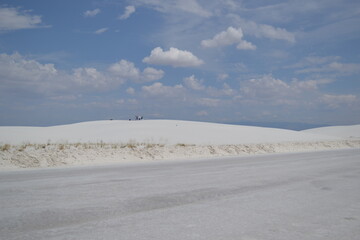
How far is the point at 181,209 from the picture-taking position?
6715 mm

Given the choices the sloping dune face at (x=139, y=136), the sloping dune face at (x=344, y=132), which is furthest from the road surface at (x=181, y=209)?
the sloping dune face at (x=344, y=132)

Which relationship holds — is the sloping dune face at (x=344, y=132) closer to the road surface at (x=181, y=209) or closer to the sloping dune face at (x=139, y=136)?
the sloping dune face at (x=139, y=136)

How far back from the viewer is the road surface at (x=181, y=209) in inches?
205

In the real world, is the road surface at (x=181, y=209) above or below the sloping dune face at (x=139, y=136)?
below

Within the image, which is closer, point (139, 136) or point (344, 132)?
point (139, 136)

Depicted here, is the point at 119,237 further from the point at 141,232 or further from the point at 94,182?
the point at 94,182

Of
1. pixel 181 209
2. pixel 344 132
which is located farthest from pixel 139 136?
pixel 344 132

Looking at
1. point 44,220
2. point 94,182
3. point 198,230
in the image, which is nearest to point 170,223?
point 198,230

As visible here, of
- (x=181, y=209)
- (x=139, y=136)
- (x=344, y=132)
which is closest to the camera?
(x=181, y=209)

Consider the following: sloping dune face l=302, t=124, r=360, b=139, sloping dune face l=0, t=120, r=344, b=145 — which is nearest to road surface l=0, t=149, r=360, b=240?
sloping dune face l=0, t=120, r=344, b=145

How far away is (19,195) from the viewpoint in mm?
8164

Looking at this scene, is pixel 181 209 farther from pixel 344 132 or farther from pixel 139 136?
pixel 344 132

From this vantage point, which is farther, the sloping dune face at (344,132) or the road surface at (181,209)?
the sloping dune face at (344,132)

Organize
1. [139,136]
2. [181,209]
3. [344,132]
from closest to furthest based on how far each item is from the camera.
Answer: [181,209], [139,136], [344,132]
